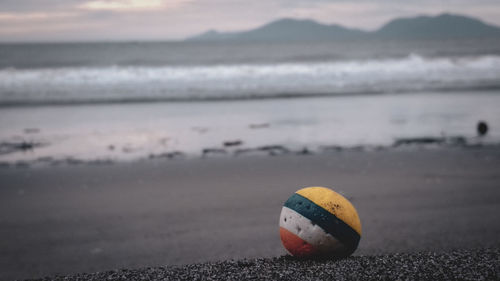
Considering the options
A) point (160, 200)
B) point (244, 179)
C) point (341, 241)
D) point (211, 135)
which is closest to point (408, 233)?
point (341, 241)


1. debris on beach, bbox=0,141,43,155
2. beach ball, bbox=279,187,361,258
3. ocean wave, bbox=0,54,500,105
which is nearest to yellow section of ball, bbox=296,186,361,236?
beach ball, bbox=279,187,361,258

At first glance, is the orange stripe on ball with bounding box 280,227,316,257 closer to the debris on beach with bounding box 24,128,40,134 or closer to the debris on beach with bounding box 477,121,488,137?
the debris on beach with bounding box 477,121,488,137

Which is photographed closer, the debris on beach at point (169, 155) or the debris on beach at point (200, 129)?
the debris on beach at point (169, 155)

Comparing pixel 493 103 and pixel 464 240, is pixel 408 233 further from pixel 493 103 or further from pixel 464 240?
pixel 493 103

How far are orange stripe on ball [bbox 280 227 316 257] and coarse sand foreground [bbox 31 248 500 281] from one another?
0.21 feet

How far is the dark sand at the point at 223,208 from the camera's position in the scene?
3.93 m

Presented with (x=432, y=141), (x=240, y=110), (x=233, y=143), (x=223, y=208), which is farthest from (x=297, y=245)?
(x=240, y=110)

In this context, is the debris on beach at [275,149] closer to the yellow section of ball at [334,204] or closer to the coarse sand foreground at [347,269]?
the yellow section of ball at [334,204]

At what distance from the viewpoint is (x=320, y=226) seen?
3.06 m

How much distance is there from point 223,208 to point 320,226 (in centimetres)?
208

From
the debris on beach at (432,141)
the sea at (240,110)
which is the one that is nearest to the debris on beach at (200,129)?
the sea at (240,110)

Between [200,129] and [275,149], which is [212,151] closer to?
[275,149]

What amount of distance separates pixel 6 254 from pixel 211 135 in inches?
208

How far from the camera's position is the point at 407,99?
13.9m
